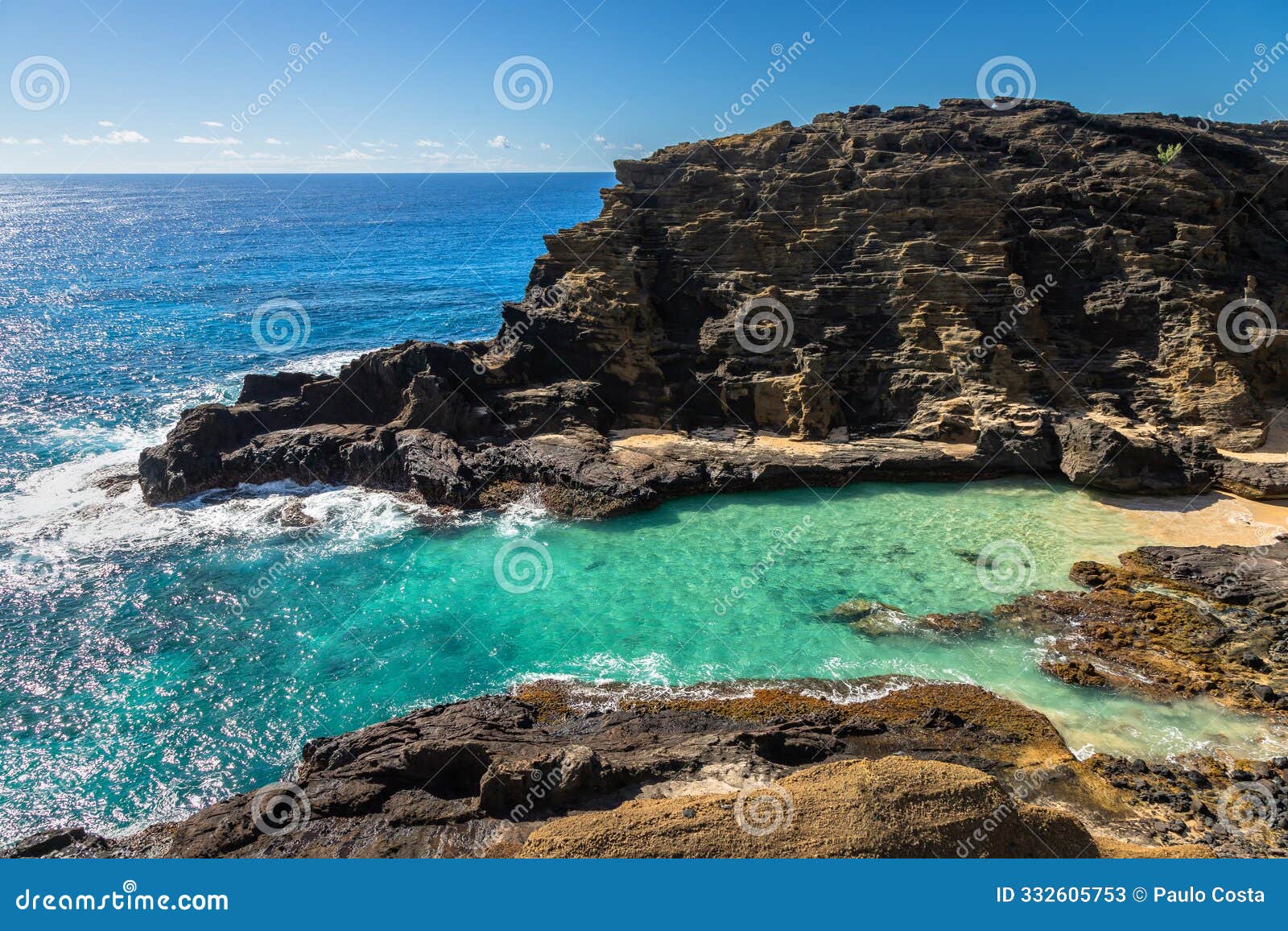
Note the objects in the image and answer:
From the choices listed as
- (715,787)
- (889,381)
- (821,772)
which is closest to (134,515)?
(715,787)

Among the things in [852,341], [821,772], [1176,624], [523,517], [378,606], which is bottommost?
[1176,624]

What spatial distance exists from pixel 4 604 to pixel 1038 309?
127 feet

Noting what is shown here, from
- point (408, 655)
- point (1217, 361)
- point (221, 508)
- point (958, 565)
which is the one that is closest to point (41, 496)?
point (221, 508)

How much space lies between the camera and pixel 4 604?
67.9 feet

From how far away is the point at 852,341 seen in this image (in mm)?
29422

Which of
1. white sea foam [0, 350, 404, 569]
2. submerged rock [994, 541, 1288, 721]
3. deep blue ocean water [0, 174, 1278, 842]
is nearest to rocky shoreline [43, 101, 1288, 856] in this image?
submerged rock [994, 541, 1288, 721]

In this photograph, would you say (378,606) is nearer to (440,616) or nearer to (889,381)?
(440,616)

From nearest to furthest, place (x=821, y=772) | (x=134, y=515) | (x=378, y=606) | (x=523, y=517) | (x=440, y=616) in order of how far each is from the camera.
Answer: (x=821, y=772) < (x=440, y=616) < (x=378, y=606) < (x=523, y=517) < (x=134, y=515)

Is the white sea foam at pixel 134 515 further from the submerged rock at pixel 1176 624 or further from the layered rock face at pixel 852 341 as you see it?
the submerged rock at pixel 1176 624

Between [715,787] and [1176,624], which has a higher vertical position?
[1176,624]

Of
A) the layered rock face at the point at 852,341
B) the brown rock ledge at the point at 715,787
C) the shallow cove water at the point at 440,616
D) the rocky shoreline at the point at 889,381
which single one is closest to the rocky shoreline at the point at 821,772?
the brown rock ledge at the point at 715,787

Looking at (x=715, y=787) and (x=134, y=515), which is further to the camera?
(x=134, y=515)

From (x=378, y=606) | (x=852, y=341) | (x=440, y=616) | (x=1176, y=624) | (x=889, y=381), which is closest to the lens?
(x=1176, y=624)

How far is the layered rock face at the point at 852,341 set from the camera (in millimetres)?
26312
